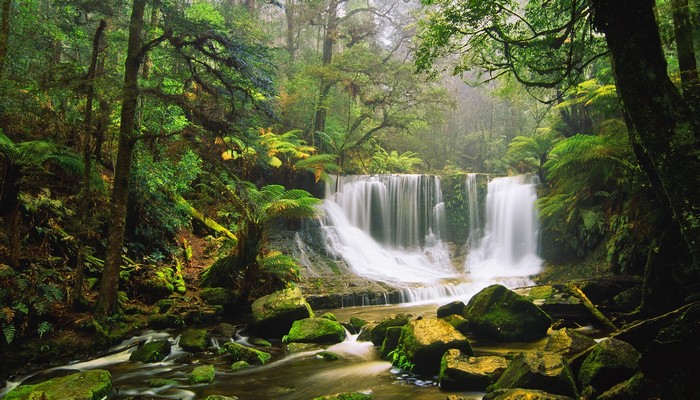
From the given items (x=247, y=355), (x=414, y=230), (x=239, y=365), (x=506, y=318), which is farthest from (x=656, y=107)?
(x=414, y=230)

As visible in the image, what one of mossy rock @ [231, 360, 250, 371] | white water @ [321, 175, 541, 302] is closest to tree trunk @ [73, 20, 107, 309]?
mossy rock @ [231, 360, 250, 371]

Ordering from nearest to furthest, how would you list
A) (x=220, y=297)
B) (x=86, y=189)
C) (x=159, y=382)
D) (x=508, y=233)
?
→ (x=159, y=382) → (x=86, y=189) → (x=220, y=297) → (x=508, y=233)

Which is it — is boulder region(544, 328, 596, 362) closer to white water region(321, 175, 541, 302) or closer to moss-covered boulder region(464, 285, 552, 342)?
moss-covered boulder region(464, 285, 552, 342)

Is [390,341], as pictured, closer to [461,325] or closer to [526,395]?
[461,325]

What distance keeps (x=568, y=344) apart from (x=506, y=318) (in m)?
1.88

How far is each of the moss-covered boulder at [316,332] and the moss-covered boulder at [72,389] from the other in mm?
3049

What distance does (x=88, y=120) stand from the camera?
583 cm

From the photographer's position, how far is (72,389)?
414 centimetres

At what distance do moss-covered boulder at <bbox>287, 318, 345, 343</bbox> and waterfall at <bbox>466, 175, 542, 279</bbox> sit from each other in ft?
25.2

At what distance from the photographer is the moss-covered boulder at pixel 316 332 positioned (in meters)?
7.00

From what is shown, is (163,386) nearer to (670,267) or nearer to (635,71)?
(635,71)

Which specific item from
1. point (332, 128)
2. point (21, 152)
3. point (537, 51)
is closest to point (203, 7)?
point (332, 128)

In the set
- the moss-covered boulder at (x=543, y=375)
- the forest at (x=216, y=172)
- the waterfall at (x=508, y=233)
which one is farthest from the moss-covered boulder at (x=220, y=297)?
the waterfall at (x=508, y=233)

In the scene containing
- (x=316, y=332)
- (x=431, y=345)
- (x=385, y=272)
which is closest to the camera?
(x=431, y=345)
